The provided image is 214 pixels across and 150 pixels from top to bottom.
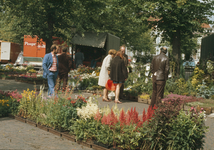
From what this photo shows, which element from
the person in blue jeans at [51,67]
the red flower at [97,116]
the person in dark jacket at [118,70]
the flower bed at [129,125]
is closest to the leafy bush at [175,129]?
the flower bed at [129,125]

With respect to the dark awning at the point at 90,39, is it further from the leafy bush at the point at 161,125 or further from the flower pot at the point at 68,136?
the leafy bush at the point at 161,125

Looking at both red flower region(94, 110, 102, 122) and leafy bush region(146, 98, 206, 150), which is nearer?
leafy bush region(146, 98, 206, 150)

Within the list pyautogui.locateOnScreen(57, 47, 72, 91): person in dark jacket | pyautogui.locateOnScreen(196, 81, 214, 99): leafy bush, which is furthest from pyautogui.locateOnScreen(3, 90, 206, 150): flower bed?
pyautogui.locateOnScreen(196, 81, 214, 99): leafy bush

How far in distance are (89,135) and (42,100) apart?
7.47ft

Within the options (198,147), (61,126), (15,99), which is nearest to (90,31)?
(15,99)

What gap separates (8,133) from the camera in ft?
19.7

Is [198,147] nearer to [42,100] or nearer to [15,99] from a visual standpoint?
[42,100]

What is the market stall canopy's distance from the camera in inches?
802

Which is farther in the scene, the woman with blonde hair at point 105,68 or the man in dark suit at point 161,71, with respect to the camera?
the woman with blonde hair at point 105,68

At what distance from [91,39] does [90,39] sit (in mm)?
79

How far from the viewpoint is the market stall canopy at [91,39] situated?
66.8 feet

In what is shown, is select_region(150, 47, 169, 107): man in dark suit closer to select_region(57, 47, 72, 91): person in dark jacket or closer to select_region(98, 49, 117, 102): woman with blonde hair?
select_region(98, 49, 117, 102): woman with blonde hair

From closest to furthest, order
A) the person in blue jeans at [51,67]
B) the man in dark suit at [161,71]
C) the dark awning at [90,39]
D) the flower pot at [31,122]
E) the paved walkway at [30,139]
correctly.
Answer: the paved walkway at [30,139] → the flower pot at [31,122] → the man in dark suit at [161,71] → the person in blue jeans at [51,67] → the dark awning at [90,39]

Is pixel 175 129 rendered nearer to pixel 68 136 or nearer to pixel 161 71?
pixel 68 136
